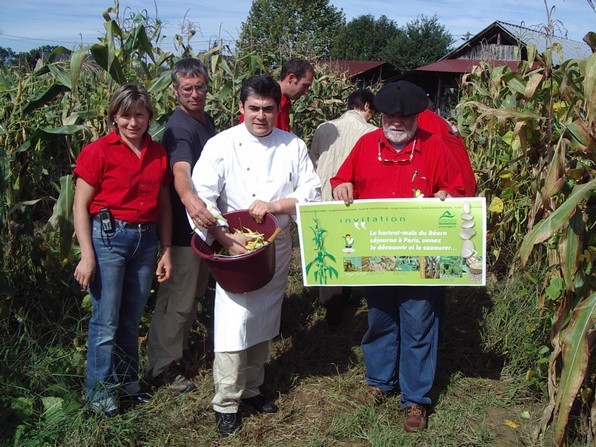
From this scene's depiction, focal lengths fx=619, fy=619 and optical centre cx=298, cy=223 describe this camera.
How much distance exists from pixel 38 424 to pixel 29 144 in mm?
1762

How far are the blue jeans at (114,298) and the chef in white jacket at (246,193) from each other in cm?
40

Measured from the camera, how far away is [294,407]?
3801 millimetres

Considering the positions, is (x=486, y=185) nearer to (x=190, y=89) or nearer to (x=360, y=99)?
(x=360, y=99)

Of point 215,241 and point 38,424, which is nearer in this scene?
point 38,424

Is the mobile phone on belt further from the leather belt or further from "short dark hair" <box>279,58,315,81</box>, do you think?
"short dark hair" <box>279,58,315,81</box>

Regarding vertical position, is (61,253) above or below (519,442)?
above

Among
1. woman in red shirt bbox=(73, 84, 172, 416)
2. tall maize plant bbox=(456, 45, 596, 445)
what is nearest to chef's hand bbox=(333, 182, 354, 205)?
tall maize plant bbox=(456, 45, 596, 445)

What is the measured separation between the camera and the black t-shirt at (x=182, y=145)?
3.56 metres

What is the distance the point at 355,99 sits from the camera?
5148 mm

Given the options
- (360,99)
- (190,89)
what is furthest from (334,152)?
(190,89)

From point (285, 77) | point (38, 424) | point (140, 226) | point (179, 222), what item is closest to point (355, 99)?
point (285, 77)

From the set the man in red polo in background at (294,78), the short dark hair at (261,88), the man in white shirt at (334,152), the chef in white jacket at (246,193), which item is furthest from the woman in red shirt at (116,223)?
the man in white shirt at (334,152)

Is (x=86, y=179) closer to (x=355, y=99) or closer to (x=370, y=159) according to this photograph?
(x=370, y=159)

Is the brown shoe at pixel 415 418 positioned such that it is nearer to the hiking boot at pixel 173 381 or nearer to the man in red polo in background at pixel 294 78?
the hiking boot at pixel 173 381
